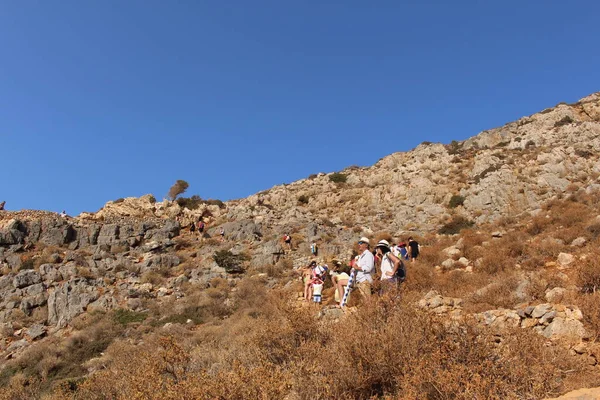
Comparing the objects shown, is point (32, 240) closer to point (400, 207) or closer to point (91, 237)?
point (91, 237)

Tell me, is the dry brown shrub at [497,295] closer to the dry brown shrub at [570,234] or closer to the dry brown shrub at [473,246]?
the dry brown shrub at [473,246]

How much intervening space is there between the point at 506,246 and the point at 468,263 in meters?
1.21

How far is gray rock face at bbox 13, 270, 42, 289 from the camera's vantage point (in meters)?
18.8

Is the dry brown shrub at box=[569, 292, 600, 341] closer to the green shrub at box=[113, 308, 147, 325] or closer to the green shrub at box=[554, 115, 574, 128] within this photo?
the green shrub at box=[113, 308, 147, 325]

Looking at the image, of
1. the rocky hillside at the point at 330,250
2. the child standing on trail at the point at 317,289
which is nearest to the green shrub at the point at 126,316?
the rocky hillside at the point at 330,250

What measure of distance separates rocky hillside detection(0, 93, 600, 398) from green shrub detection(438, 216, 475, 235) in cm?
31

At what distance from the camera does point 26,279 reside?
19.2 m

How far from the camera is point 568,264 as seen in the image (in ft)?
29.7

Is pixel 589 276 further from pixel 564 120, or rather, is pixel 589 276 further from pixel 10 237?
pixel 564 120

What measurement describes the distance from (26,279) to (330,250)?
1544 centimetres

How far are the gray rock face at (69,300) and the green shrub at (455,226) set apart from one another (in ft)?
58.1

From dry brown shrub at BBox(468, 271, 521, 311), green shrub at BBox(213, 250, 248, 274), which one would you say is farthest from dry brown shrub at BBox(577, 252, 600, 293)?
green shrub at BBox(213, 250, 248, 274)

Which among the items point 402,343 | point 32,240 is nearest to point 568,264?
point 402,343

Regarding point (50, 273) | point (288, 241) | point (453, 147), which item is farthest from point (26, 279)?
point (453, 147)
